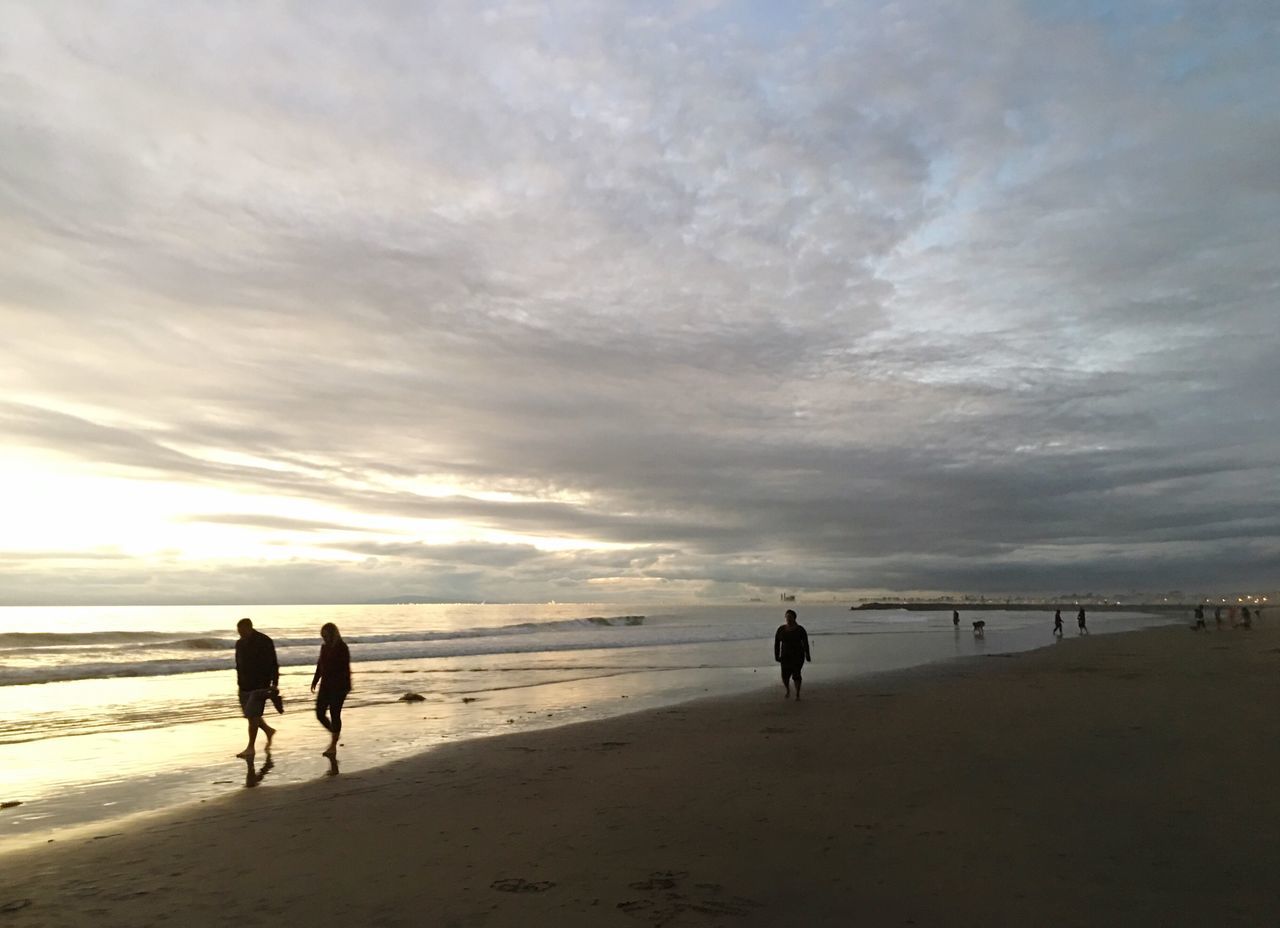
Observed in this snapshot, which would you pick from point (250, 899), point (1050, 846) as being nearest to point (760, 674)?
point (1050, 846)

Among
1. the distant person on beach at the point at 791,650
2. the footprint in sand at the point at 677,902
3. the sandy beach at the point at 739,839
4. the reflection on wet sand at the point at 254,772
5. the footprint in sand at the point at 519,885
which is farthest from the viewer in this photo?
Result: the distant person on beach at the point at 791,650

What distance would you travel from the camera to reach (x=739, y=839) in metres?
7.31

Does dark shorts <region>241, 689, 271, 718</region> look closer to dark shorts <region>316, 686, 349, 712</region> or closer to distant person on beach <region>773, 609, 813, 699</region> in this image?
dark shorts <region>316, 686, 349, 712</region>

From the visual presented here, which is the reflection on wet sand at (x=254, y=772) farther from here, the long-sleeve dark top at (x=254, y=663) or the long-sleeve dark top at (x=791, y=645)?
the long-sleeve dark top at (x=791, y=645)

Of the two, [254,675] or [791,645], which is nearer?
[254,675]

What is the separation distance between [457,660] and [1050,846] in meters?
34.1

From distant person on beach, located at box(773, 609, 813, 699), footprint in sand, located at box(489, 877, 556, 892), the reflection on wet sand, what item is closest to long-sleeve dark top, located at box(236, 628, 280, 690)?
the reflection on wet sand

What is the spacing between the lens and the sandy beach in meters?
5.71

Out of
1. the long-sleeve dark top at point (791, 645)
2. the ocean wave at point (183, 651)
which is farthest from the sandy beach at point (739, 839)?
the ocean wave at point (183, 651)

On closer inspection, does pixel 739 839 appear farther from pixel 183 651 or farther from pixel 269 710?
pixel 183 651

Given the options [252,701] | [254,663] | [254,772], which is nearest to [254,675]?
[254,663]

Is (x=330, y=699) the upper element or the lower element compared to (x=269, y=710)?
upper

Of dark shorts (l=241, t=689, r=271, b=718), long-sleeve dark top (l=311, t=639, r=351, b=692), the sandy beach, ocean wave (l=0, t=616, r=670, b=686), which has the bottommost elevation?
ocean wave (l=0, t=616, r=670, b=686)

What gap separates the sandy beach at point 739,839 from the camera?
18.7 ft
